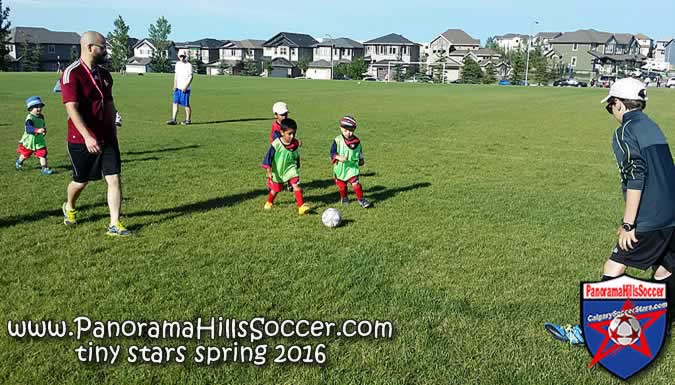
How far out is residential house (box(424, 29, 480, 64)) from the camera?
11806 centimetres

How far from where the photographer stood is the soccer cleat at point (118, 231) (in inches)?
255

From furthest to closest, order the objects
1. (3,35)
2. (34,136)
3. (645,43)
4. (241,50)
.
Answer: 1. (645,43)
2. (241,50)
3. (3,35)
4. (34,136)

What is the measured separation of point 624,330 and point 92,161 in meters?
5.72

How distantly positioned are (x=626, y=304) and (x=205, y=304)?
10.6 feet

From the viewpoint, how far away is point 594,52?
10838cm

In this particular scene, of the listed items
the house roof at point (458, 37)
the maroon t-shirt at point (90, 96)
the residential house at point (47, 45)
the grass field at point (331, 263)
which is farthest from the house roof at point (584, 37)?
the maroon t-shirt at point (90, 96)

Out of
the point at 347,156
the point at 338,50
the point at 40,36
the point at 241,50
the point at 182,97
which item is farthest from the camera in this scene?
the point at 241,50

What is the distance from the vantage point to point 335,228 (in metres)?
7.08

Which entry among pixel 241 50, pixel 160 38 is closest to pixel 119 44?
pixel 160 38

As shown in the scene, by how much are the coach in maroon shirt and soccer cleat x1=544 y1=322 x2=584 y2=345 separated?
4.74 meters

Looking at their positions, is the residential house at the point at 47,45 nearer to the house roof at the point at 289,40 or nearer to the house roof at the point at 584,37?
the house roof at the point at 289,40

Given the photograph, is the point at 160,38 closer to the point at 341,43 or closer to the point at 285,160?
the point at 341,43

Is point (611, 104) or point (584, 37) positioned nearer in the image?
point (611, 104)

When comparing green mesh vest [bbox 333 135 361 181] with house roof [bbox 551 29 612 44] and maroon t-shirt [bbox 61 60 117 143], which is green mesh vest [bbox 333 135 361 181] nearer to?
maroon t-shirt [bbox 61 60 117 143]
